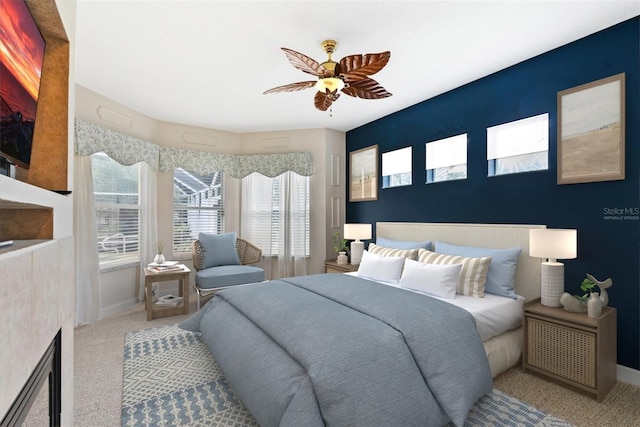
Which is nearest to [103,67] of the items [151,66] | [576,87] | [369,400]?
[151,66]

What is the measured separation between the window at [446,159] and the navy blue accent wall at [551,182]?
0.08 metres

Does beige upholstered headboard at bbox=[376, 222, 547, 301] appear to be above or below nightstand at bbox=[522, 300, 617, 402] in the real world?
above

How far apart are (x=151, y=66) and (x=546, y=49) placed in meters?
3.60

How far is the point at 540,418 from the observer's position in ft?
6.32

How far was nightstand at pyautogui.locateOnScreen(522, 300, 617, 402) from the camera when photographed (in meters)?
2.13

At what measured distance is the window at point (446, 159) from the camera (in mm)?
3533

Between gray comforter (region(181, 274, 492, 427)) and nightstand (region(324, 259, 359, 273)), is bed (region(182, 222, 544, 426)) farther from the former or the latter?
nightstand (region(324, 259, 359, 273))

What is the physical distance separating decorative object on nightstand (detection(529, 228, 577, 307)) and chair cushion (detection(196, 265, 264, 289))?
3.14 m

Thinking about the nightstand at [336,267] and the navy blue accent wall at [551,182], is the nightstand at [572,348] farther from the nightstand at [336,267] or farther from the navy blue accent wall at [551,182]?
the nightstand at [336,267]

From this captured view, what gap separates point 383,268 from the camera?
3314 millimetres

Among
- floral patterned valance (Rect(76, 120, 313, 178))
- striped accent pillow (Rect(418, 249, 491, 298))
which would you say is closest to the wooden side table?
floral patterned valance (Rect(76, 120, 313, 178))

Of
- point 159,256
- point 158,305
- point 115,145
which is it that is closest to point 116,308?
point 158,305

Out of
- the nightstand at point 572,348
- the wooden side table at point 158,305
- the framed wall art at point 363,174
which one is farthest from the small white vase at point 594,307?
the wooden side table at point 158,305

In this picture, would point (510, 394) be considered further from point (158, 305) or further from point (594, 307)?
point (158, 305)
